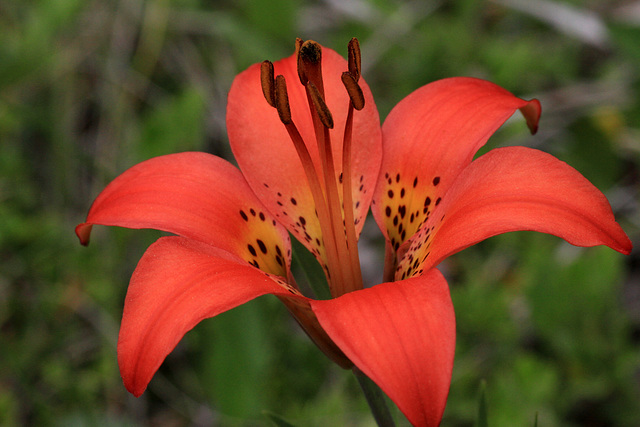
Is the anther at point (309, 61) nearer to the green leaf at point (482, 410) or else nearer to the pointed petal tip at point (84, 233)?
the pointed petal tip at point (84, 233)

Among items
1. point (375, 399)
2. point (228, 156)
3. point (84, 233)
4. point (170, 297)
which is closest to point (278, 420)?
point (375, 399)

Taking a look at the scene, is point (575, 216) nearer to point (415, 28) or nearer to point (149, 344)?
point (149, 344)

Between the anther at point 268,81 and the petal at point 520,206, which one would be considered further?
the anther at point 268,81

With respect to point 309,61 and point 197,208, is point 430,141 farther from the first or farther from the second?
point 197,208

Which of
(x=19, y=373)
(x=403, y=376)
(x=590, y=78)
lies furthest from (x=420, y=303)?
(x=590, y=78)

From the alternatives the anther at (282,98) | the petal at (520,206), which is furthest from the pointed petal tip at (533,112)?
the anther at (282,98)

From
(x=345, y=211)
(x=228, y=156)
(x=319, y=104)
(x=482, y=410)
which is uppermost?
(x=319, y=104)
